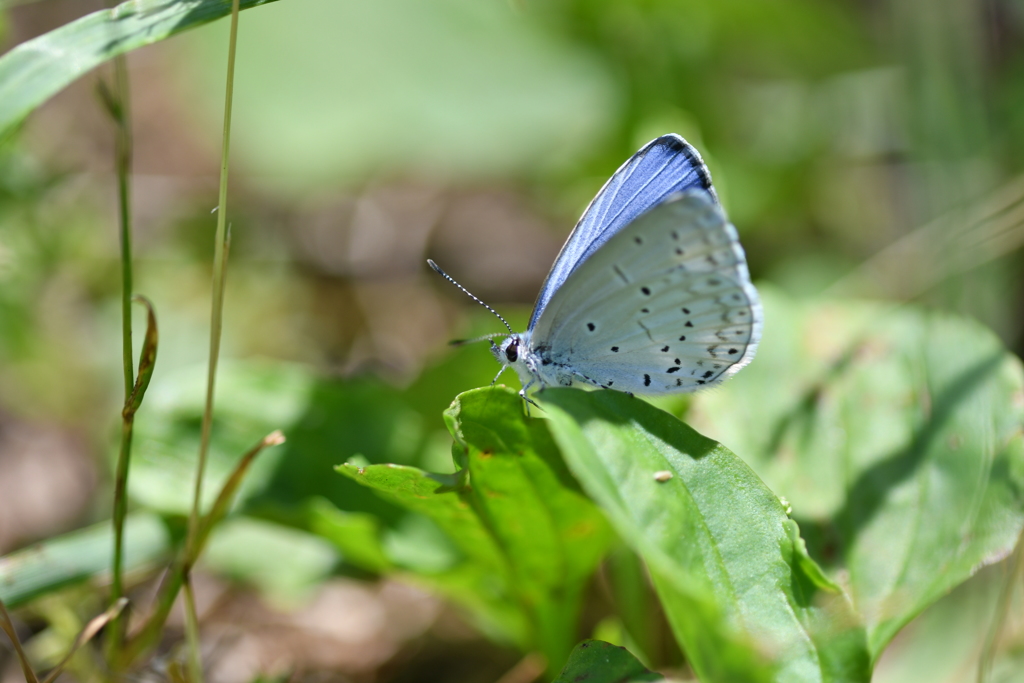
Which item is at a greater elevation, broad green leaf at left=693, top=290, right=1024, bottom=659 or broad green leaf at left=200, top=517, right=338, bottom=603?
broad green leaf at left=693, top=290, right=1024, bottom=659

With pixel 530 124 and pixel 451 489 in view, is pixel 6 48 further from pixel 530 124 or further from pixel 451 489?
pixel 451 489

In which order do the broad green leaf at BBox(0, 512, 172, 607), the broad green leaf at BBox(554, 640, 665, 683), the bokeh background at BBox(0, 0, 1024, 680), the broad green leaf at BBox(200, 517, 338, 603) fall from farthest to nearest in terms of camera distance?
the bokeh background at BBox(0, 0, 1024, 680) → the broad green leaf at BBox(200, 517, 338, 603) → the broad green leaf at BBox(0, 512, 172, 607) → the broad green leaf at BBox(554, 640, 665, 683)

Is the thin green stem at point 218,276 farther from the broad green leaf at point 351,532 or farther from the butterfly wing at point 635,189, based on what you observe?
the butterfly wing at point 635,189

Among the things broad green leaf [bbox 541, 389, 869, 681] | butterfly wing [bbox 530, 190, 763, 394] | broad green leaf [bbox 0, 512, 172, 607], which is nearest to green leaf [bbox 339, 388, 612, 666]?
broad green leaf [bbox 541, 389, 869, 681]

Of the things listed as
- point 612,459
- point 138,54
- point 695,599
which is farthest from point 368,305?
point 695,599

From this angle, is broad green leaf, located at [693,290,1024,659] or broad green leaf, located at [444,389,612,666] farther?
broad green leaf, located at [693,290,1024,659]

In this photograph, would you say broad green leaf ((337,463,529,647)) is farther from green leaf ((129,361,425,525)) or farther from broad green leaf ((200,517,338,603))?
broad green leaf ((200,517,338,603))

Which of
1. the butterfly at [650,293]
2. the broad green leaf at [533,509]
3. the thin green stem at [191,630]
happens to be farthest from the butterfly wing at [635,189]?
the thin green stem at [191,630]
